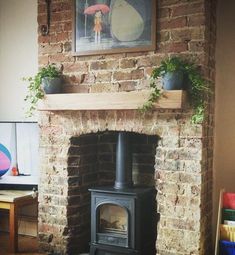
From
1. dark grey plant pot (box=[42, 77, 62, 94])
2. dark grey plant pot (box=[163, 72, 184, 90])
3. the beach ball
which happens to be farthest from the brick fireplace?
the beach ball

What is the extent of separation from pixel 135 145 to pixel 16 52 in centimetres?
173

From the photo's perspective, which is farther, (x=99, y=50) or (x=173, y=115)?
(x=99, y=50)

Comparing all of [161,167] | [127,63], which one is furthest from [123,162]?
[127,63]

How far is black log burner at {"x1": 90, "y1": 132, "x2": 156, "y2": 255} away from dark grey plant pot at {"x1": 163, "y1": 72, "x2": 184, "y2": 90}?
2.13 feet

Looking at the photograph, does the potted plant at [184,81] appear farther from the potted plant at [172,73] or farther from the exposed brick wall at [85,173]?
the exposed brick wall at [85,173]

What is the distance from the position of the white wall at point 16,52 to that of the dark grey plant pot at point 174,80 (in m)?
1.76

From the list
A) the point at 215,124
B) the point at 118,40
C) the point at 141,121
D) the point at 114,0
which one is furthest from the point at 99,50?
the point at 215,124

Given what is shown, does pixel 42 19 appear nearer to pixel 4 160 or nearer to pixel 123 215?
pixel 4 160

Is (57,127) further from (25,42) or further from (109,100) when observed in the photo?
(25,42)

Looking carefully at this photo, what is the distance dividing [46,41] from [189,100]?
1466 millimetres

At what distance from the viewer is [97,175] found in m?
3.79

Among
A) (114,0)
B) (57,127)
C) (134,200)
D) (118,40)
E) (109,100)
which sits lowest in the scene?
(134,200)

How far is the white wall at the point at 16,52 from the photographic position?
13.3 feet

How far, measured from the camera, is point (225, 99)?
10.6ft
